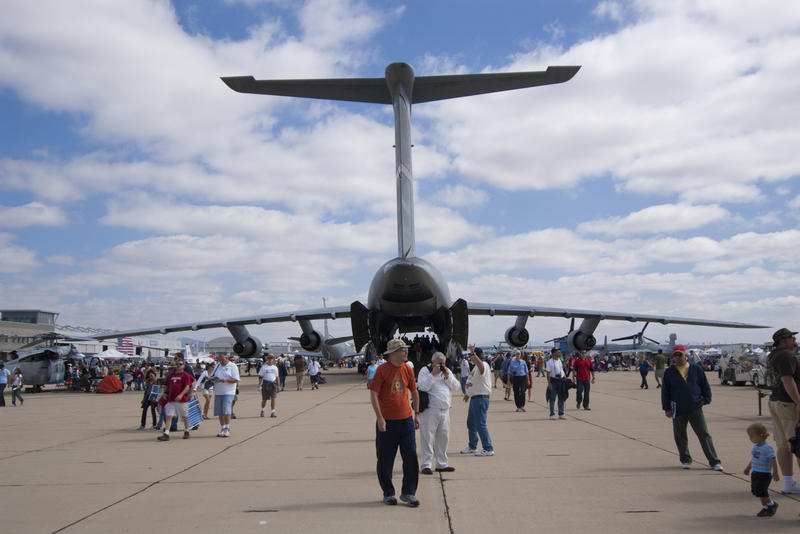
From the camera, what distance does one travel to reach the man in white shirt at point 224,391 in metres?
10.5

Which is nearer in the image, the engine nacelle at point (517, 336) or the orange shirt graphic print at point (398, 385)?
the orange shirt graphic print at point (398, 385)

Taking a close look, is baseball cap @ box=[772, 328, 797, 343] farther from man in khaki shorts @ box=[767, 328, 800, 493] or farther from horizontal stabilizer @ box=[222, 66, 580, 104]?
horizontal stabilizer @ box=[222, 66, 580, 104]

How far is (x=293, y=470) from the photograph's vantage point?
279 inches

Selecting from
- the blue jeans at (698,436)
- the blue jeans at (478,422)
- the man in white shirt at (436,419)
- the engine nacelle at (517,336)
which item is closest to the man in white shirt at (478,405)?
the blue jeans at (478,422)

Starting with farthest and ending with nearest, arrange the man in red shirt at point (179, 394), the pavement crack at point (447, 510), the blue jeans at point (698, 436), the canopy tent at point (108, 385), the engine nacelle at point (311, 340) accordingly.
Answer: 1. the engine nacelle at point (311, 340)
2. the canopy tent at point (108, 385)
3. the man in red shirt at point (179, 394)
4. the blue jeans at point (698, 436)
5. the pavement crack at point (447, 510)

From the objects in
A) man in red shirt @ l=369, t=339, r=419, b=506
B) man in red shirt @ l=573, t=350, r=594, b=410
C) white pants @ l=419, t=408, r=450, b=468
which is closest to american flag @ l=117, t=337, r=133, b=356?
man in red shirt @ l=573, t=350, r=594, b=410

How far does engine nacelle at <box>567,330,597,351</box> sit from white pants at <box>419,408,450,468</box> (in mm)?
19307

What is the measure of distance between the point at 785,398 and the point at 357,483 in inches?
162

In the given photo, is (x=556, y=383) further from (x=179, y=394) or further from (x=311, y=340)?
(x=311, y=340)

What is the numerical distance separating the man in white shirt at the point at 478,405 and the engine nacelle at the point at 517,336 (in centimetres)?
1966

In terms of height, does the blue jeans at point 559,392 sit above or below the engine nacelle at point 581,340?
below

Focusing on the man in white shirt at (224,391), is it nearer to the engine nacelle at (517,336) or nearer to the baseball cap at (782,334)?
the baseball cap at (782,334)

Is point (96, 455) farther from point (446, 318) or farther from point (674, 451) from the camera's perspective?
point (446, 318)

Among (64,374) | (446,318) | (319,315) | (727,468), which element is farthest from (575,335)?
(64,374)
